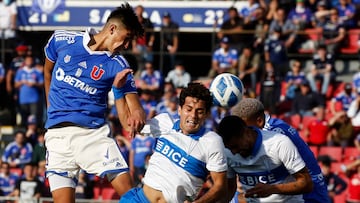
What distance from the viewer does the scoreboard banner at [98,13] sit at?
21.7 meters

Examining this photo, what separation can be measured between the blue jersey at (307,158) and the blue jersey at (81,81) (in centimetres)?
151

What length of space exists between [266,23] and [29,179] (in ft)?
21.2

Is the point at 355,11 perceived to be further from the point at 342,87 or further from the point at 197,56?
the point at 197,56

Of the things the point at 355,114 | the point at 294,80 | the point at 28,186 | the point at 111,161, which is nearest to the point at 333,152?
the point at 355,114

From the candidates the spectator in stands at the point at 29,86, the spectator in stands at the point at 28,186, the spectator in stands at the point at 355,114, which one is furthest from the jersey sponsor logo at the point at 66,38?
the spectator in stands at the point at 29,86

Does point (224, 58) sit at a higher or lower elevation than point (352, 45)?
lower

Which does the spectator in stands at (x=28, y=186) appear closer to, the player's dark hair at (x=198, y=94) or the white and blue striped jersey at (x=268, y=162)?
the white and blue striped jersey at (x=268, y=162)

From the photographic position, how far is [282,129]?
354 inches

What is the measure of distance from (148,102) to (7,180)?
3.25 metres

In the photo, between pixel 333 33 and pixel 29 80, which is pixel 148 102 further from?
pixel 333 33

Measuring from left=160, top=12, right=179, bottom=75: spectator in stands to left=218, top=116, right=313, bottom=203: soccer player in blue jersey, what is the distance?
11980 mm

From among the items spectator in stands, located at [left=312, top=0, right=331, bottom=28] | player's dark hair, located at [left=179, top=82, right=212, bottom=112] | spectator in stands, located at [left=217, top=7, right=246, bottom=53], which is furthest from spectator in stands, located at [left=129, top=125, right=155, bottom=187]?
player's dark hair, located at [left=179, top=82, right=212, bottom=112]

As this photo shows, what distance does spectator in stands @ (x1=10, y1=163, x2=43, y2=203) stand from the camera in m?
16.4

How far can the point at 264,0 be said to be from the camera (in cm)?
2092
